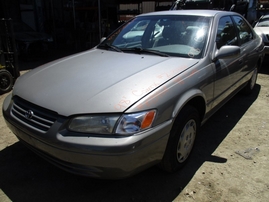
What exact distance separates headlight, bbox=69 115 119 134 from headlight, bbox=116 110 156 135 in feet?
0.20

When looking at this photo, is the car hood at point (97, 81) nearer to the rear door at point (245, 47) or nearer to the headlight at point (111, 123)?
the headlight at point (111, 123)

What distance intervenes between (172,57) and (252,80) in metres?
2.83

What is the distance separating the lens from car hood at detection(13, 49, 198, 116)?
6.62 feet

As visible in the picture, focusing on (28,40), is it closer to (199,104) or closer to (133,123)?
(199,104)

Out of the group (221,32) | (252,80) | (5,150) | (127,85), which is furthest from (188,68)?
(252,80)

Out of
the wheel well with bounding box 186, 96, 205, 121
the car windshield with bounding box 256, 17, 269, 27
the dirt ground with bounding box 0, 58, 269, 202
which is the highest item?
the car windshield with bounding box 256, 17, 269, 27

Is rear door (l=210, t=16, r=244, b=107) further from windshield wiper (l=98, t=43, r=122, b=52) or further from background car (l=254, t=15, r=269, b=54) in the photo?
background car (l=254, t=15, r=269, b=54)

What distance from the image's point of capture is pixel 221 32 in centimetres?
323

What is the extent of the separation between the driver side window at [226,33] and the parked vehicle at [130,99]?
21mm

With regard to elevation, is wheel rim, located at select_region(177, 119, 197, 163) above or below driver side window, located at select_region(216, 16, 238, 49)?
below

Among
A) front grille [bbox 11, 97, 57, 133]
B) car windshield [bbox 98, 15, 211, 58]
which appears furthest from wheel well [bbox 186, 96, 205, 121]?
front grille [bbox 11, 97, 57, 133]

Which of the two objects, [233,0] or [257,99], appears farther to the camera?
[233,0]

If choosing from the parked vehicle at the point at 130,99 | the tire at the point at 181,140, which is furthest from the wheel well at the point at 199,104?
the tire at the point at 181,140

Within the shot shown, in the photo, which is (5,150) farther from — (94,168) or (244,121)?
(244,121)
